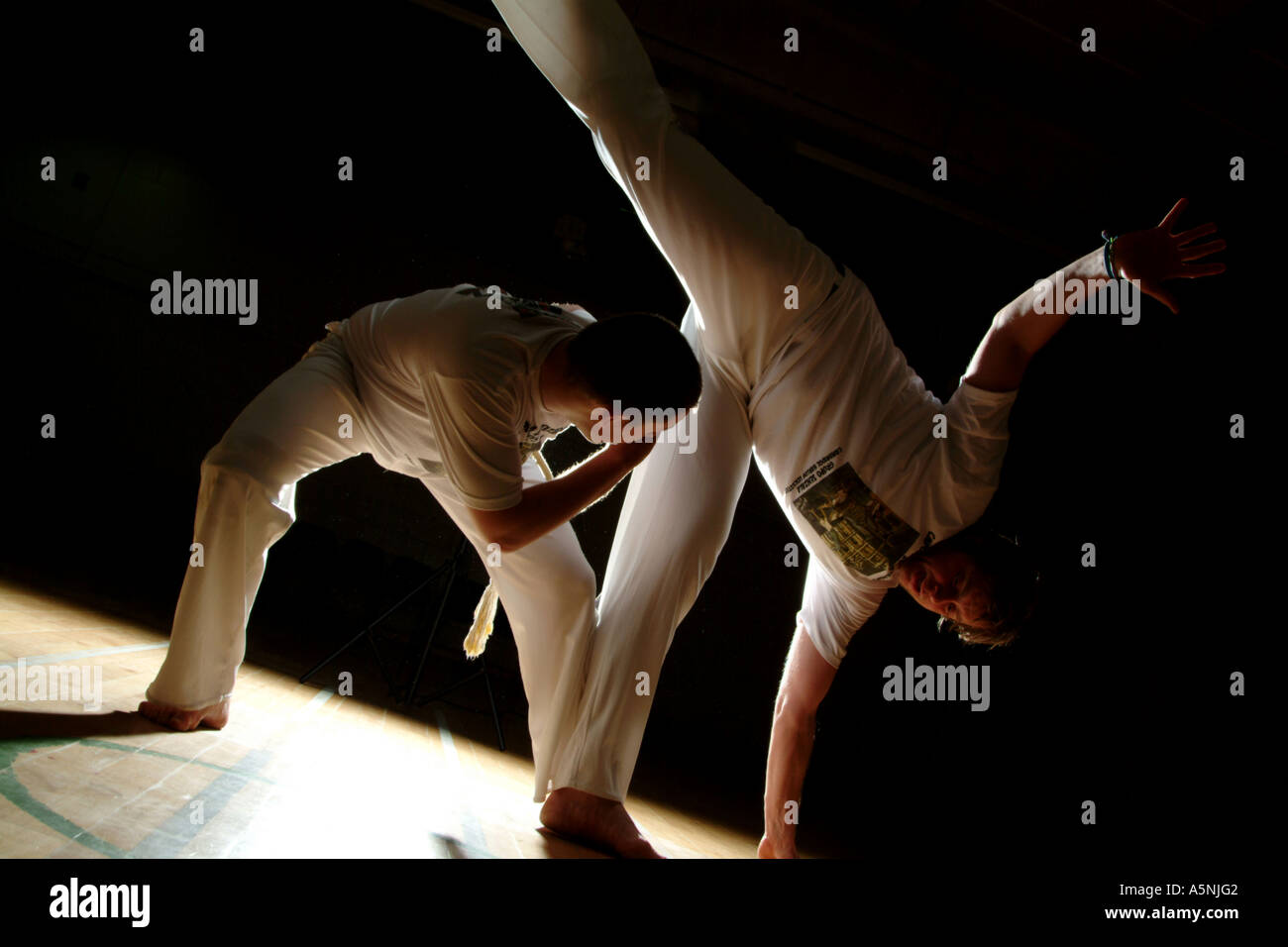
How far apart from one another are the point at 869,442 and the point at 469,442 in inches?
31.6

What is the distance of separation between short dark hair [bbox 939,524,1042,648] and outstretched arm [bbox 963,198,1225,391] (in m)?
0.33

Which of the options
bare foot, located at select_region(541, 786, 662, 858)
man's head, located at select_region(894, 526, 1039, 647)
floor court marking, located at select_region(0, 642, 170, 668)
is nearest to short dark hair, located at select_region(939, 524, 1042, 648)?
man's head, located at select_region(894, 526, 1039, 647)

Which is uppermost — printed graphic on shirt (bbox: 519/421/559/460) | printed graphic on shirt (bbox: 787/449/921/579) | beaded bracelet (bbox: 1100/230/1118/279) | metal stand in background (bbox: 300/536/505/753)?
beaded bracelet (bbox: 1100/230/1118/279)

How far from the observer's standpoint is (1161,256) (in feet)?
5.02

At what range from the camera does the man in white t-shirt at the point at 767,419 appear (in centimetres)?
157

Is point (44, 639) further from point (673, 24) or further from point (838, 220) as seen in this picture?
point (838, 220)

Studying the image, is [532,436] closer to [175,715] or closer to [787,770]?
[175,715]

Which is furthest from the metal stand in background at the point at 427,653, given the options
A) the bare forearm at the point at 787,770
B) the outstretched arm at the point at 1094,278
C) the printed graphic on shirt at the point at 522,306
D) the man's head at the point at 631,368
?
the outstretched arm at the point at 1094,278

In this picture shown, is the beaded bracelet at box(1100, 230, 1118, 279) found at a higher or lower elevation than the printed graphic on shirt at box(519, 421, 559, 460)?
higher

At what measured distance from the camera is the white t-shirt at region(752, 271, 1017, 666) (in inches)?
63.4

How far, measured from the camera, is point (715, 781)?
14.0ft

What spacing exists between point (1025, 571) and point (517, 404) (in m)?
1.15

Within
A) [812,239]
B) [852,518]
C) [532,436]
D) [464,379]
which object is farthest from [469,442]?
[812,239]

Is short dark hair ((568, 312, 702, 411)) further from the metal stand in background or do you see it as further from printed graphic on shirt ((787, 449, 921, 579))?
the metal stand in background
